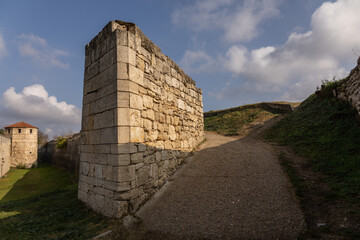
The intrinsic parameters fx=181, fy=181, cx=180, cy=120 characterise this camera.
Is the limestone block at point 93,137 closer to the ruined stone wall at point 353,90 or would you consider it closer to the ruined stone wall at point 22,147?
the ruined stone wall at point 353,90

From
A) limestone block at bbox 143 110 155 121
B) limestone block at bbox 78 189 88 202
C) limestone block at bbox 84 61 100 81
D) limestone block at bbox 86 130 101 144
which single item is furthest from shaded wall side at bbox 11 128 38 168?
limestone block at bbox 143 110 155 121

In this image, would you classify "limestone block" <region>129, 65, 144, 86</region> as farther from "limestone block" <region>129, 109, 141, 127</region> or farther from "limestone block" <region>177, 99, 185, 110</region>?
"limestone block" <region>177, 99, 185, 110</region>

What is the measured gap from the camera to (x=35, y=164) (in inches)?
905

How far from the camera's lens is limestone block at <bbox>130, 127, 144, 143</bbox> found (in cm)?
442

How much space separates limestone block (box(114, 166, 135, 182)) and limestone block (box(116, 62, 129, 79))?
2.21 meters

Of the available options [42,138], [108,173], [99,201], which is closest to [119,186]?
[108,173]

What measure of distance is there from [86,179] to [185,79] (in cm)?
531

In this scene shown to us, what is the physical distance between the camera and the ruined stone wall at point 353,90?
23.2 feet

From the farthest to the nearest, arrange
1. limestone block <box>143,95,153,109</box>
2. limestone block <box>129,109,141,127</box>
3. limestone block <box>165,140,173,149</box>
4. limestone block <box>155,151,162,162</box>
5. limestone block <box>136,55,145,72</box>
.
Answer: limestone block <box>165,140,173,149</box> < limestone block <box>155,151,162,162</box> < limestone block <box>143,95,153,109</box> < limestone block <box>136,55,145,72</box> < limestone block <box>129,109,141,127</box>

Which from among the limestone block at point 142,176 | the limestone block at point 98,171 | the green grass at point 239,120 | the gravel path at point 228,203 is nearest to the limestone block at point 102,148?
the limestone block at point 98,171

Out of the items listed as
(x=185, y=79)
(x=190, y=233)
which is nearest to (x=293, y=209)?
(x=190, y=233)

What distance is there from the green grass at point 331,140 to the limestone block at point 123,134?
4791mm

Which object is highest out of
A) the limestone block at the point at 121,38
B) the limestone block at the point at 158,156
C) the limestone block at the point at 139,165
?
the limestone block at the point at 121,38

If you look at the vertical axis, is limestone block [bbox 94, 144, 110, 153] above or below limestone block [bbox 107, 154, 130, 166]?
above
